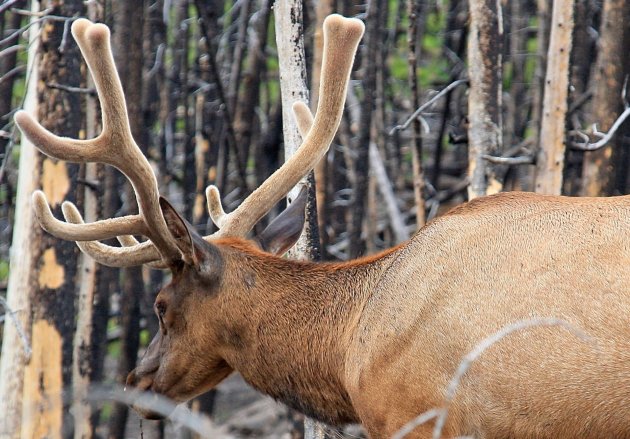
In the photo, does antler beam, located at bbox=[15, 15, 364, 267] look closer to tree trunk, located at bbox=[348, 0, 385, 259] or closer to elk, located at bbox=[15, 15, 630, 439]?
elk, located at bbox=[15, 15, 630, 439]

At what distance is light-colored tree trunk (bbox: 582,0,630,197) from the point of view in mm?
7754

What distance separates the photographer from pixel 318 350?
16.4 feet

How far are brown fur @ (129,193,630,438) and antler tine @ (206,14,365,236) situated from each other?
379 millimetres

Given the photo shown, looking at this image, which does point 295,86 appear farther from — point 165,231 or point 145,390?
point 145,390

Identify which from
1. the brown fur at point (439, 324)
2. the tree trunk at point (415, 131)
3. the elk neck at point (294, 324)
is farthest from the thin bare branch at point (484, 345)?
the tree trunk at point (415, 131)

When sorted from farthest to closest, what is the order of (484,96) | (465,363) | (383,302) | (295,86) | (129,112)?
(129,112)
(484,96)
(295,86)
(383,302)
(465,363)

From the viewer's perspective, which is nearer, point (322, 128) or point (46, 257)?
point (322, 128)

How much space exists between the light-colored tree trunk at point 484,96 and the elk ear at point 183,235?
259cm

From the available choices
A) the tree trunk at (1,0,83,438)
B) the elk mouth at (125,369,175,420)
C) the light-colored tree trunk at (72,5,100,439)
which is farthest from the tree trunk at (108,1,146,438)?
the elk mouth at (125,369,175,420)

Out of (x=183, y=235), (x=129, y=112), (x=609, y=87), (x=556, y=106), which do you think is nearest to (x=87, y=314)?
(x=129, y=112)

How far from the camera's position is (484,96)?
6984 mm

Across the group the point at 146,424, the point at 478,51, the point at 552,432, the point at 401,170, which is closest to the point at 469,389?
the point at 552,432

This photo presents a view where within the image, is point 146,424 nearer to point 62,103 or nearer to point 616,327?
point 62,103

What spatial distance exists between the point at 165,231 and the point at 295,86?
1.69m
